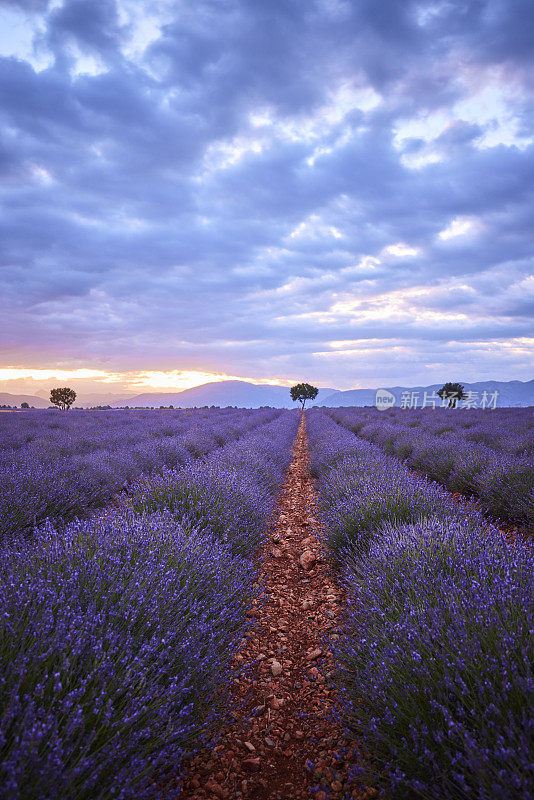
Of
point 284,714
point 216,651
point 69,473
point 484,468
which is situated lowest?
point 284,714

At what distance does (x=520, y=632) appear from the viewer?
55.2 inches

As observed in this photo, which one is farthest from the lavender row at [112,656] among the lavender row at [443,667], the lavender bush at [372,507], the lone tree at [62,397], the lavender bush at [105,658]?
the lone tree at [62,397]

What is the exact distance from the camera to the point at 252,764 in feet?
5.57

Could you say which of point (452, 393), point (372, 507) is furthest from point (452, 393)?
point (372, 507)

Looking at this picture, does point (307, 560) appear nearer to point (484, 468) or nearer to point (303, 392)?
point (484, 468)

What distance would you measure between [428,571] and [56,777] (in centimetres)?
195

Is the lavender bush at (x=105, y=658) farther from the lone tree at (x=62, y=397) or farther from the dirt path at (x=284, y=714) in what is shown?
the lone tree at (x=62, y=397)

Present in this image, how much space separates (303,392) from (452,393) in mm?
22271

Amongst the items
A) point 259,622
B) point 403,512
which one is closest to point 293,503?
point 403,512

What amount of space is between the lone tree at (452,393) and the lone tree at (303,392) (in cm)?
1976

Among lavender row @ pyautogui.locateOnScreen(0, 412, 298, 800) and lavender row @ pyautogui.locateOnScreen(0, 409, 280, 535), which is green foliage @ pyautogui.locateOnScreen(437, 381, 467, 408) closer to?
lavender row @ pyautogui.locateOnScreen(0, 409, 280, 535)

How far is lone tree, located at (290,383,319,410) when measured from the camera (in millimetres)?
60219

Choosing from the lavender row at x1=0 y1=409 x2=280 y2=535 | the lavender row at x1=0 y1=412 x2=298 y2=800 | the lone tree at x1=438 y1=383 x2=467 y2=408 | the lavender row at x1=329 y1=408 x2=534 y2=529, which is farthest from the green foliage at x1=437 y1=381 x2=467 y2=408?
the lavender row at x1=0 y1=412 x2=298 y2=800

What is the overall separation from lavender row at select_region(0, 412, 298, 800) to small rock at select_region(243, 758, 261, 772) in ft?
0.84
